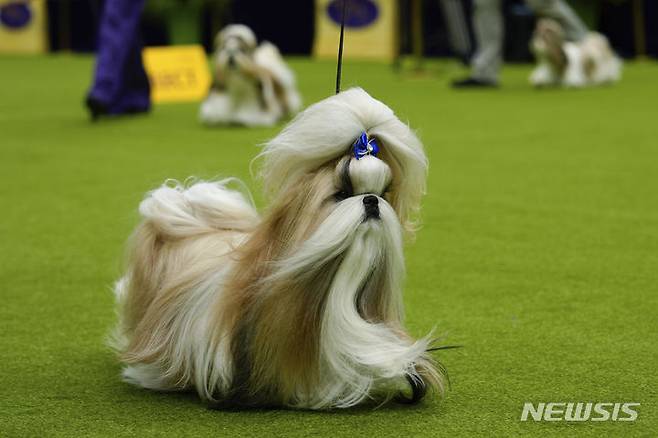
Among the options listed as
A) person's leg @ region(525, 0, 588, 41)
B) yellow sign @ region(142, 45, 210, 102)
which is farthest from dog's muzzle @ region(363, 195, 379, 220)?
person's leg @ region(525, 0, 588, 41)

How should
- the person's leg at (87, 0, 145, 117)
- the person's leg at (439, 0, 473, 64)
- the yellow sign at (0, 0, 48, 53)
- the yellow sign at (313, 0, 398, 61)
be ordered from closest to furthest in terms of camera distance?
the person's leg at (87, 0, 145, 117) < the person's leg at (439, 0, 473, 64) < the yellow sign at (313, 0, 398, 61) < the yellow sign at (0, 0, 48, 53)

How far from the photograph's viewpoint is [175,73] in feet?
31.7

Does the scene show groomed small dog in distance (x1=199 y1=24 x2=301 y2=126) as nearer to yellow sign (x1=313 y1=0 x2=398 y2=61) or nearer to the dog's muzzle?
the dog's muzzle

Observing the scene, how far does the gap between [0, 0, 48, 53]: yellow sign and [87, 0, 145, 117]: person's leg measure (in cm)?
798

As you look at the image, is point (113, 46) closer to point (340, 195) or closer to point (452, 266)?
point (452, 266)

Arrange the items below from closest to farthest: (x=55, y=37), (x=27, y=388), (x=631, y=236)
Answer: (x=27, y=388) < (x=631, y=236) < (x=55, y=37)

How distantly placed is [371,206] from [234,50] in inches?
208

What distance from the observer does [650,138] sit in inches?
266

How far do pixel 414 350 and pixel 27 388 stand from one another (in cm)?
84

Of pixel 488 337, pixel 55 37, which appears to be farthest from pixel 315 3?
pixel 488 337

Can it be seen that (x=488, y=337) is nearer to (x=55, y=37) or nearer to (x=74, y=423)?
(x=74, y=423)

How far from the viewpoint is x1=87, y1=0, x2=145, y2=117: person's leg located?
7523mm

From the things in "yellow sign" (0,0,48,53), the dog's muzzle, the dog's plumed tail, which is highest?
the dog's muzzle

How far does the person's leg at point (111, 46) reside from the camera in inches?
296
